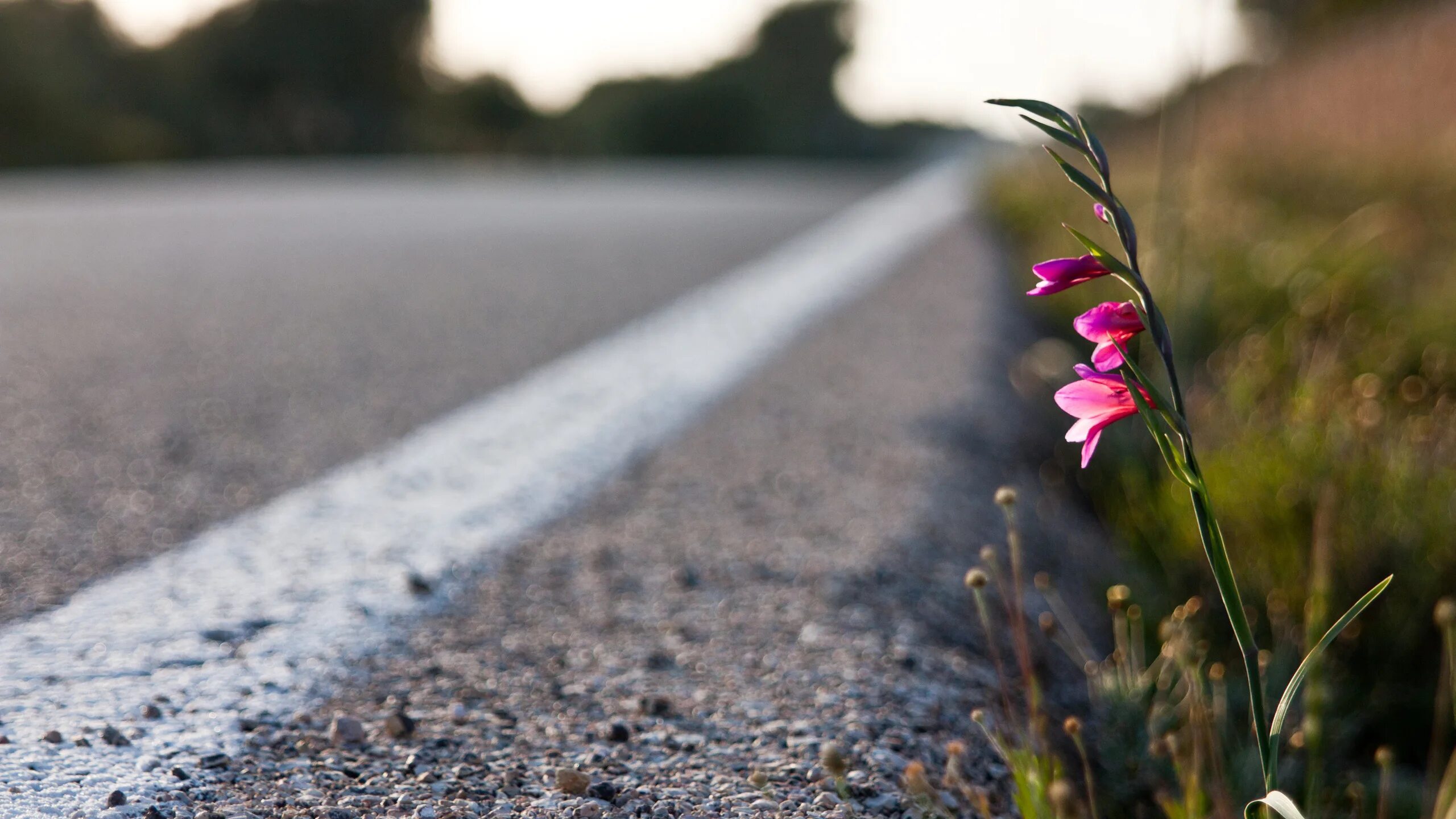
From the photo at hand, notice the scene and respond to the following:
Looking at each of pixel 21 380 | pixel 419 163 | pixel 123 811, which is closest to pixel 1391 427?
pixel 123 811

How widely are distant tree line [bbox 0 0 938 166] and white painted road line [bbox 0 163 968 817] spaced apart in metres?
27.2

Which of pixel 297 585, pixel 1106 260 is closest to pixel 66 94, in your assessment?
pixel 297 585

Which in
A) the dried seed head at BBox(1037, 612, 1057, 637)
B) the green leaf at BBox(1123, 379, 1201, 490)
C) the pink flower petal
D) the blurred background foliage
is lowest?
the blurred background foliage

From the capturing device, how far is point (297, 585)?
1.57m

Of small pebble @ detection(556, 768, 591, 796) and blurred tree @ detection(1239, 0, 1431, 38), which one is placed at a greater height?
small pebble @ detection(556, 768, 591, 796)

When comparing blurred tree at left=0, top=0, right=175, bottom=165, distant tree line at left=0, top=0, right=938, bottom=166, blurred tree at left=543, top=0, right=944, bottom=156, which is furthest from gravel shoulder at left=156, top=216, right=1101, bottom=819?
distant tree line at left=0, top=0, right=938, bottom=166

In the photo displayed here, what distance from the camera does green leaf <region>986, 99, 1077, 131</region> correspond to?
851 millimetres

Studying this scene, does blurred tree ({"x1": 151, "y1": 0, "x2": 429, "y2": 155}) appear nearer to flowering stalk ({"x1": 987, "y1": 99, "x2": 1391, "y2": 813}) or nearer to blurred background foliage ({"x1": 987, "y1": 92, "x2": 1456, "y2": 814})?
blurred background foliage ({"x1": 987, "y1": 92, "x2": 1456, "y2": 814})

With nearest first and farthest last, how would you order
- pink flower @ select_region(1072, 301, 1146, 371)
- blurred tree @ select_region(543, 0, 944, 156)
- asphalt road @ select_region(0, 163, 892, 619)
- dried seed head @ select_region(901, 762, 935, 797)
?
1. pink flower @ select_region(1072, 301, 1146, 371)
2. dried seed head @ select_region(901, 762, 935, 797)
3. asphalt road @ select_region(0, 163, 892, 619)
4. blurred tree @ select_region(543, 0, 944, 156)

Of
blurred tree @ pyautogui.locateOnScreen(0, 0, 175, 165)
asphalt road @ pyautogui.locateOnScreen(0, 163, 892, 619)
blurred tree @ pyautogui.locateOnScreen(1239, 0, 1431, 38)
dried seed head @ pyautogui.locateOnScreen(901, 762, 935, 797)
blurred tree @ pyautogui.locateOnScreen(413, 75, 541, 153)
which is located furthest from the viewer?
blurred tree @ pyautogui.locateOnScreen(413, 75, 541, 153)

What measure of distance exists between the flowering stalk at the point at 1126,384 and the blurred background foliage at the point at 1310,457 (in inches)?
15.8

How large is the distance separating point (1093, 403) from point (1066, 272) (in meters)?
0.12

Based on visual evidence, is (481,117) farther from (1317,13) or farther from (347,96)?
(1317,13)

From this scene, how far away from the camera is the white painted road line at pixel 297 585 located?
1129 mm
